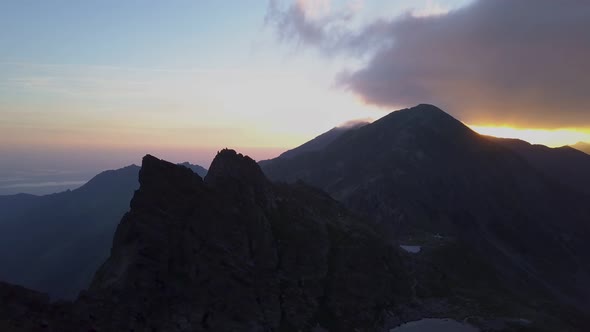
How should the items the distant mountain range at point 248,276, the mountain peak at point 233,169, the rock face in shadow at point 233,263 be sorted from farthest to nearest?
1. the mountain peak at point 233,169
2. the rock face in shadow at point 233,263
3. the distant mountain range at point 248,276

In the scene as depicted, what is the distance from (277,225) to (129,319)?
49404 mm

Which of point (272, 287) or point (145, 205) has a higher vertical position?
point (145, 205)

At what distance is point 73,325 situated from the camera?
65.0 metres

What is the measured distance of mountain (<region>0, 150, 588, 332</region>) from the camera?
275 ft

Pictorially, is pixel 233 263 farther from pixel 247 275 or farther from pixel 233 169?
pixel 233 169

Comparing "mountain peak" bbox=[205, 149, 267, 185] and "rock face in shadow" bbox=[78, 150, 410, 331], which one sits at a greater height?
"mountain peak" bbox=[205, 149, 267, 185]

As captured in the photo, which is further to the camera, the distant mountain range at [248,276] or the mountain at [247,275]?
the mountain at [247,275]

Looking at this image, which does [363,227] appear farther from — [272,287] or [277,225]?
[272,287]

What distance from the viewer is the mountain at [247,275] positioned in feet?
275

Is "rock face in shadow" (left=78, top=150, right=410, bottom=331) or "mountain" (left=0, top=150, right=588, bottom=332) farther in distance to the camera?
"rock face in shadow" (left=78, top=150, right=410, bottom=331)

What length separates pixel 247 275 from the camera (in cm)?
10138

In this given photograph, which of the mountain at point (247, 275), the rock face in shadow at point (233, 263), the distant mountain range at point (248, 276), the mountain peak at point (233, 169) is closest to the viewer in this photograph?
the distant mountain range at point (248, 276)

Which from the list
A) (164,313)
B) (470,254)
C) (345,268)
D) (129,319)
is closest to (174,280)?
(164,313)

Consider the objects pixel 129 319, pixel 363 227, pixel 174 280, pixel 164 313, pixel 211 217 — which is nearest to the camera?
pixel 129 319
